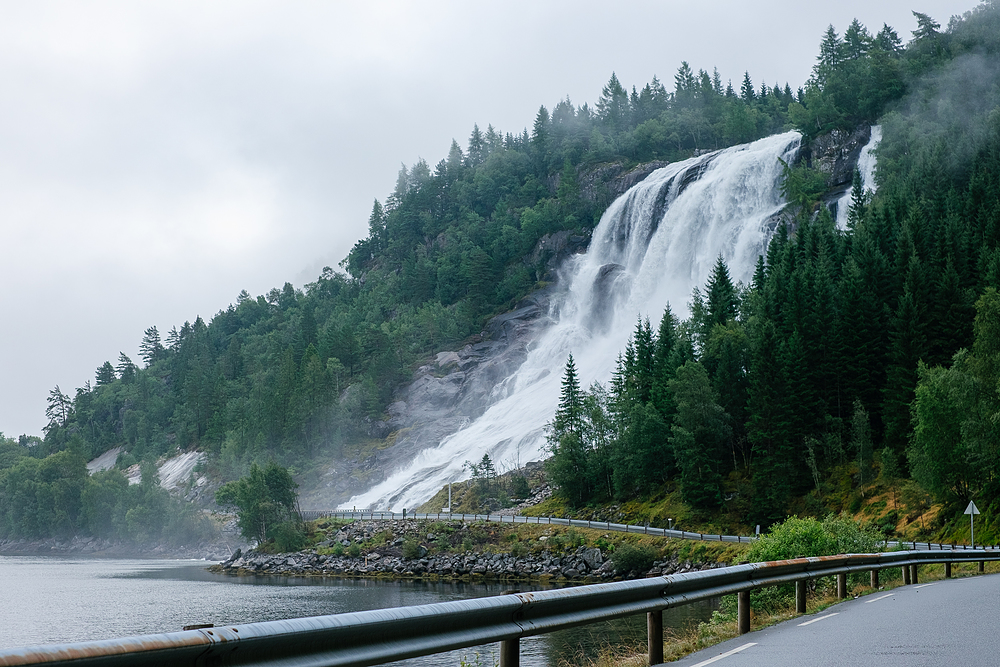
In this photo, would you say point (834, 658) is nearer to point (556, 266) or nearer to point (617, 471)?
point (617, 471)

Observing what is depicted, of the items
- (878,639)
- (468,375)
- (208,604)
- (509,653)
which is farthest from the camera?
(468,375)

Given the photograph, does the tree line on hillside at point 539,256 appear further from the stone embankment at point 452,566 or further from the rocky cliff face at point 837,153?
the stone embankment at point 452,566

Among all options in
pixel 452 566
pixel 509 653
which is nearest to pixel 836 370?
pixel 452 566

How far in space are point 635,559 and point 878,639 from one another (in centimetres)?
5641

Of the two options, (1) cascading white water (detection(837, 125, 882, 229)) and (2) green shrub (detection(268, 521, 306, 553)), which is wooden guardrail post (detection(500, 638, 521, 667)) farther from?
(1) cascading white water (detection(837, 125, 882, 229))

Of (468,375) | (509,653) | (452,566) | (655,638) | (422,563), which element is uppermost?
(468,375)

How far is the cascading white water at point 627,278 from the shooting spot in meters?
116

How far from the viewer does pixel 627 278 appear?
137 metres

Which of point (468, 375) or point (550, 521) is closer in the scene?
point (550, 521)

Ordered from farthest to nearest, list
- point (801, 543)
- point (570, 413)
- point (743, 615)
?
point (570, 413) < point (801, 543) < point (743, 615)

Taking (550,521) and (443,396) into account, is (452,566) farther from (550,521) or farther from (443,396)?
(443,396)

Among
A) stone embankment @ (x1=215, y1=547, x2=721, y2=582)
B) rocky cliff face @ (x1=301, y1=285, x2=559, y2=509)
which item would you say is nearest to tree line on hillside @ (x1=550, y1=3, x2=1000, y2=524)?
stone embankment @ (x1=215, y1=547, x2=721, y2=582)

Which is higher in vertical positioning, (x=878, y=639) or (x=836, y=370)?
(x=836, y=370)

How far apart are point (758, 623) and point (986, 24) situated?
134572mm
